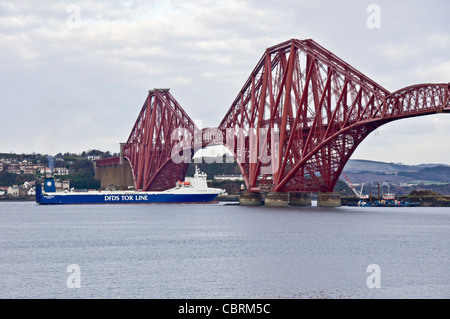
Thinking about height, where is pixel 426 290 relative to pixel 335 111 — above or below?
below

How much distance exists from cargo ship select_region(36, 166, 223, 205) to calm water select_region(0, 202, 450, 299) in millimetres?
78016

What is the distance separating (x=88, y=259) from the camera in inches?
1848

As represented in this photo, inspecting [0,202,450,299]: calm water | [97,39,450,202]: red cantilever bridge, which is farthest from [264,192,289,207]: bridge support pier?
[0,202,450,299]: calm water

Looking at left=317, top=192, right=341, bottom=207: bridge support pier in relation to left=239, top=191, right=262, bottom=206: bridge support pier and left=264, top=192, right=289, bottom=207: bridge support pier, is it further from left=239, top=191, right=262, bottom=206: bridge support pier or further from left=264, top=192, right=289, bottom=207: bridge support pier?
left=239, top=191, right=262, bottom=206: bridge support pier

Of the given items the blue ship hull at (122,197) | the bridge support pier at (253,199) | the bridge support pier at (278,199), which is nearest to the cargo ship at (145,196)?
the blue ship hull at (122,197)

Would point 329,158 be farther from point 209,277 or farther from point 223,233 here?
point 209,277

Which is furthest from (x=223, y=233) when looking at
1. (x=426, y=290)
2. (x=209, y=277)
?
(x=426, y=290)

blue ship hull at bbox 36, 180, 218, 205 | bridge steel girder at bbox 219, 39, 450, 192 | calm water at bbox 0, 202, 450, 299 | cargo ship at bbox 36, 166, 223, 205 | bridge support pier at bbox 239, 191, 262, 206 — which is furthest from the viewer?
blue ship hull at bbox 36, 180, 218, 205

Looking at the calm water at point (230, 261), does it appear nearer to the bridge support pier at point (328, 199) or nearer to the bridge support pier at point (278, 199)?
the bridge support pier at point (328, 199)

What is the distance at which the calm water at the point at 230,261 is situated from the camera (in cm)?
3491

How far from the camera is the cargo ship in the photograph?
152 metres

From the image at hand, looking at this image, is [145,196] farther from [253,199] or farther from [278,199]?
[278,199]

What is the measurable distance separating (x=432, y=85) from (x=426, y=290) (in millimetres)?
47098

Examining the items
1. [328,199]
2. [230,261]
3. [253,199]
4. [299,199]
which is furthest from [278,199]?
[230,261]
